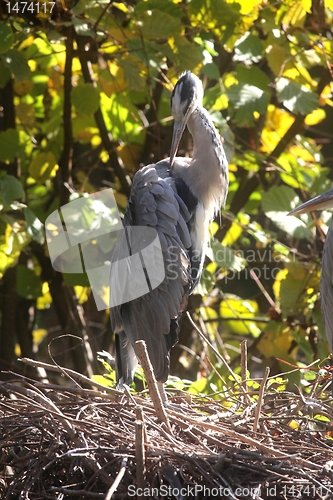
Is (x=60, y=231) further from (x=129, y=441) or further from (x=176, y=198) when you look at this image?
(x=129, y=441)

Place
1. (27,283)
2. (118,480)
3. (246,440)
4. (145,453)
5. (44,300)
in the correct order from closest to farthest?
(118,480)
(145,453)
(246,440)
(27,283)
(44,300)

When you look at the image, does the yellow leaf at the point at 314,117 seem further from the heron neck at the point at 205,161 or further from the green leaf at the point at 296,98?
the heron neck at the point at 205,161

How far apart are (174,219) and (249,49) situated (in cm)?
100

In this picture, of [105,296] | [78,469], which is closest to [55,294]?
[105,296]

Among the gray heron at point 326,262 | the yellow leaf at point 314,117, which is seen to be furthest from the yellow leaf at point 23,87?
the gray heron at point 326,262

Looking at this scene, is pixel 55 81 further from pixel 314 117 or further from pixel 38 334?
pixel 38 334

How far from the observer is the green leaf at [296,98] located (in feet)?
10.9

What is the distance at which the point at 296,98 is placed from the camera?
335 centimetres

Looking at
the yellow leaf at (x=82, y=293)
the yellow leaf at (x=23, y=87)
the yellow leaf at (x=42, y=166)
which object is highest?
the yellow leaf at (x=23, y=87)

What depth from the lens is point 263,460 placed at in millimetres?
2039

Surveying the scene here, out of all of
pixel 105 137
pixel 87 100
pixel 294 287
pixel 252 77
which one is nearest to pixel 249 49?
pixel 252 77

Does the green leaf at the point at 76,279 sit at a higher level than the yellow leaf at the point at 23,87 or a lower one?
lower

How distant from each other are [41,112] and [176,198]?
1.37 meters

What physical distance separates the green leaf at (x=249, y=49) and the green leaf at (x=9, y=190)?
1.25m
